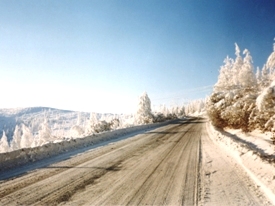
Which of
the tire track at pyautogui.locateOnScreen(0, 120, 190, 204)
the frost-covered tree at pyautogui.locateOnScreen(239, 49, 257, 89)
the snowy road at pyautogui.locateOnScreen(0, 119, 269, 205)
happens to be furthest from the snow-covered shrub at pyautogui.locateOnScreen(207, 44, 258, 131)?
the tire track at pyautogui.locateOnScreen(0, 120, 190, 204)

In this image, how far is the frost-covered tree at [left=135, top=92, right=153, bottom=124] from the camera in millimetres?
64312

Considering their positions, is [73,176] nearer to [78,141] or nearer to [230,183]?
[230,183]

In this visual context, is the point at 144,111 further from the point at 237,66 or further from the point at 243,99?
the point at 243,99

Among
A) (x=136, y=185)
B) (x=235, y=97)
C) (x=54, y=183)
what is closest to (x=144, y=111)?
(x=235, y=97)

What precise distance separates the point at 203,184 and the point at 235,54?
51.8m

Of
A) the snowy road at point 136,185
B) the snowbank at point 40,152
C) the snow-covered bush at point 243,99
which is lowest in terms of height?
the snowy road at point 136,185

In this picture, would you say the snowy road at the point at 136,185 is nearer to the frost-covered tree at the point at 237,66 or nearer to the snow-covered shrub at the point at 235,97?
the snow-covered shrub at the point at 235,97

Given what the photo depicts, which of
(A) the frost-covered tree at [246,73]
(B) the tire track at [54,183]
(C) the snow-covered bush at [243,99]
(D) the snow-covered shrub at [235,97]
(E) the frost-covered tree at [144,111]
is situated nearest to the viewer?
(B) the tire track at [54,183]

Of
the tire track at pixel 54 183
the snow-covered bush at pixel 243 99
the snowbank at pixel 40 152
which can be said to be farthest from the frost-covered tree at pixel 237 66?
the tire track at pixel 54 183

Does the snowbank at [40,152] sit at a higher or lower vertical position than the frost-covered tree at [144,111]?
lower

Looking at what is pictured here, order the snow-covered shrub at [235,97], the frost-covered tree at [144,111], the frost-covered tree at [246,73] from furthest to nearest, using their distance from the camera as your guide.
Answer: the frost-covered tree at [144,111] → the frost-covered tree at [246,73] → the snow-covered shrub at [235,97]

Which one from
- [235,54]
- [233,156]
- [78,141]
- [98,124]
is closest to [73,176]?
[233,156]

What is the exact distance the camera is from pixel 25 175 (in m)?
8.88

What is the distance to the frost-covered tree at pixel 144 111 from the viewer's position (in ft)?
211
